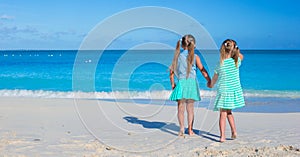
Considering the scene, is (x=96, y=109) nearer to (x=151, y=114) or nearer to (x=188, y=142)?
(x=151, y=114)

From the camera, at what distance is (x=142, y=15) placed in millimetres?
5812

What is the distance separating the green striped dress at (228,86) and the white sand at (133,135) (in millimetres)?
580

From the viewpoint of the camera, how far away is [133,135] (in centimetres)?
613

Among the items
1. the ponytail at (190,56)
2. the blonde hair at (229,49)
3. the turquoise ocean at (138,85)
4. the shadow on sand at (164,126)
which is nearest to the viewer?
the blonde hair at (229,49)

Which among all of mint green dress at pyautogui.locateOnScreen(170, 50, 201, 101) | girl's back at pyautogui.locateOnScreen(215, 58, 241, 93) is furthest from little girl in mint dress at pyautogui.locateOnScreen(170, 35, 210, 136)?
girl's back at pyautogui.locateOnScreen(215, 58, 241, 93)

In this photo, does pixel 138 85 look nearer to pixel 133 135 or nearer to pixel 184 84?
pixel 133 135

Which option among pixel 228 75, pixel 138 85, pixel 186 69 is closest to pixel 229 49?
pixel 228 75

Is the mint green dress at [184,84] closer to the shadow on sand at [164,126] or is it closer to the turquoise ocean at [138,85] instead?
the shadow on sand at [164,126]

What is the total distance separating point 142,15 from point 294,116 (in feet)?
15.2

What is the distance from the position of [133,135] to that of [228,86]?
5.80 ft

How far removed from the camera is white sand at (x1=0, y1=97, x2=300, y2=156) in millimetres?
4973

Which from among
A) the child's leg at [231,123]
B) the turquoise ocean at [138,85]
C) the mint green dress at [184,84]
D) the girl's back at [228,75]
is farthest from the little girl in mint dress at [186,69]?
the turquoise ocean at [138,85]

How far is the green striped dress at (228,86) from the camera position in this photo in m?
5.36

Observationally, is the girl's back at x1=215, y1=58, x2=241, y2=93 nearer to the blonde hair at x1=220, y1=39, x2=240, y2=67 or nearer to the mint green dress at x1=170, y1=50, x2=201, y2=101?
the blonde hair at x1=220, y1=39, x2=240, y2=67
